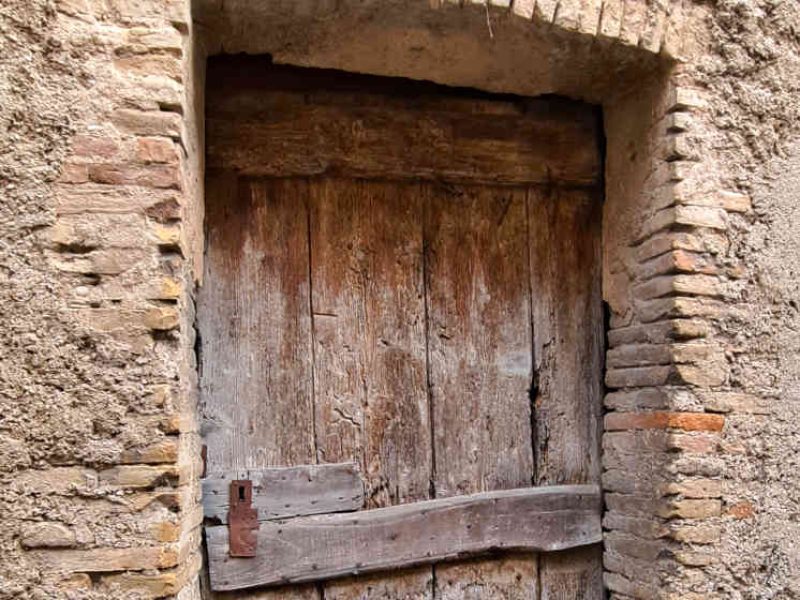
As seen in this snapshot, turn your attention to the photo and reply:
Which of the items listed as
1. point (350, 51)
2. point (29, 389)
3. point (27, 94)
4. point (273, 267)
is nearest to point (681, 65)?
point (350, 51)

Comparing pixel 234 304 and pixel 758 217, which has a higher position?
pixel 758 217

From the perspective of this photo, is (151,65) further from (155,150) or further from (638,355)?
(638,355)

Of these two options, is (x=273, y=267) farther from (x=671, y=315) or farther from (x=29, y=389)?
(x=671, y=315)

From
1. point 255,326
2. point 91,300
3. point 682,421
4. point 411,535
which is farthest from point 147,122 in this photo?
point 682,421

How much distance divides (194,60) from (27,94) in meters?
0.44

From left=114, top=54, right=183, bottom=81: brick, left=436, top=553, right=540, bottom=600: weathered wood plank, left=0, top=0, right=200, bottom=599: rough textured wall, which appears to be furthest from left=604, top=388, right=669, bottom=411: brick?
left=114, top=54, right=183, bottom=81: brick

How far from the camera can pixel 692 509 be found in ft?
7.29

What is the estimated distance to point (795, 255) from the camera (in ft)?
7.89

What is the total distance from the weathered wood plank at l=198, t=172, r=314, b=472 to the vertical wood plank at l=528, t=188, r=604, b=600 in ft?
2.39

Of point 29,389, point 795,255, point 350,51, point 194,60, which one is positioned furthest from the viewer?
point 795,255

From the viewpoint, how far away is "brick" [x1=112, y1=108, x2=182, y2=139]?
1814 millimetres

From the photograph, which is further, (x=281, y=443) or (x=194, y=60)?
(x=281, y=443)

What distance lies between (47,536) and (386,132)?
1.40m

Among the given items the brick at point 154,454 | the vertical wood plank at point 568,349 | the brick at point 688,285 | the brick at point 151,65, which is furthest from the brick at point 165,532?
the brick at point 688,285
